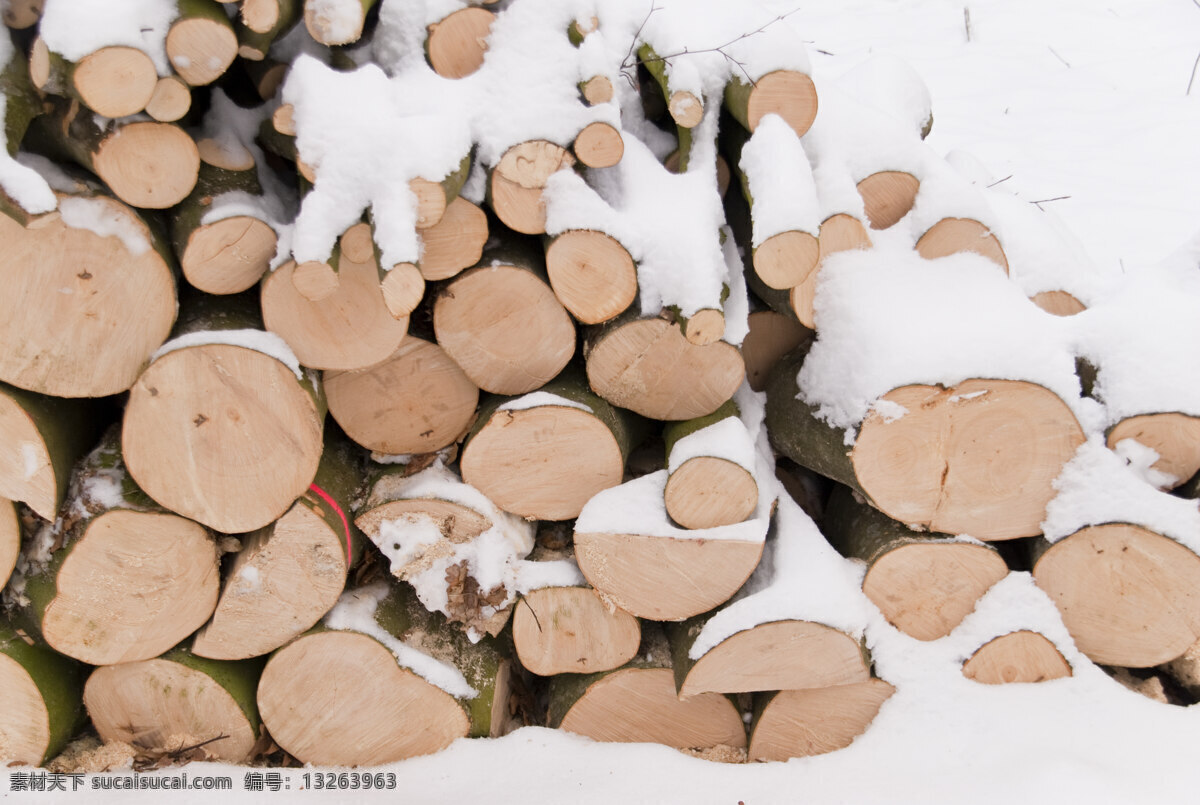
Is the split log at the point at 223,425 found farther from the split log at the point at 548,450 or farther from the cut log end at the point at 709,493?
the cut log end at the point at 709,493

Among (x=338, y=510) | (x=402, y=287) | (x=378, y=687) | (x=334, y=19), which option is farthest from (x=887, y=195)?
(x=378, y=687)

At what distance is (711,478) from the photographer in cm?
209

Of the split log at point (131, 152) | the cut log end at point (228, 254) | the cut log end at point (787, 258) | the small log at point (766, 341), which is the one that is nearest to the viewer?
the split log at point (131, 152)

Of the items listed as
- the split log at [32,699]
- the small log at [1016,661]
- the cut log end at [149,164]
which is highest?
the cut log end at [149,164]

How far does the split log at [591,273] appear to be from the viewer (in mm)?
1990

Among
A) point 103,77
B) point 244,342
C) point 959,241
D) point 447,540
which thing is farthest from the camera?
point 959,241

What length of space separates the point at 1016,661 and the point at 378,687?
1809 millimetres

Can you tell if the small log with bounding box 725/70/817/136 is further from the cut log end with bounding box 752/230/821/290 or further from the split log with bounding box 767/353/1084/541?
the split log with bounding box 767/353/1084/541

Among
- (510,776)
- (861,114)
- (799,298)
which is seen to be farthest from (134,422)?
(861,114)

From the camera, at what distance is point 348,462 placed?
7.86 ft

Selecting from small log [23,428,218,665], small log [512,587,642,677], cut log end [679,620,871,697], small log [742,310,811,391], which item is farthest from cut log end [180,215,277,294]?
cut log end [679,620,871,697]

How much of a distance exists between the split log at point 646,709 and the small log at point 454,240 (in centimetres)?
124

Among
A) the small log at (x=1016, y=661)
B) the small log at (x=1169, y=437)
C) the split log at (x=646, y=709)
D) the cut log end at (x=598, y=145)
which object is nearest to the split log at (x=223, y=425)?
the cut log end at (x=598, y=145)

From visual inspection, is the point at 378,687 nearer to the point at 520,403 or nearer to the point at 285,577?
the point at 285,577
